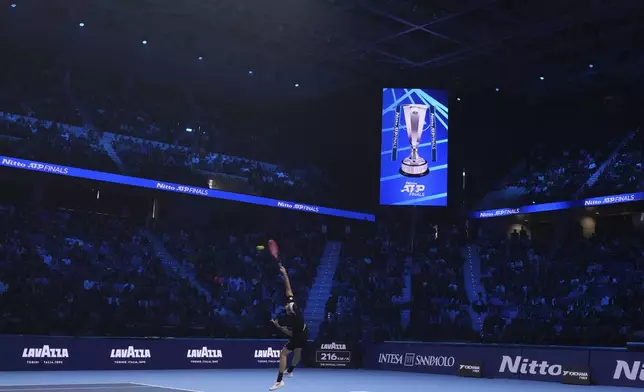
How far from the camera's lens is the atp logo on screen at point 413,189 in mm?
38219

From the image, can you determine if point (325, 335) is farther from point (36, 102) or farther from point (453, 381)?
point (36, 102)

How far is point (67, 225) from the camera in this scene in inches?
1341

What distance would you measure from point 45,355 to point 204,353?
217 inches

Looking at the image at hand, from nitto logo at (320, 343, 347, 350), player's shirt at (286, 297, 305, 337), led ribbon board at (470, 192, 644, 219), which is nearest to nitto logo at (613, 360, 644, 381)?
player's shirt at (286, 297, 305, 337)

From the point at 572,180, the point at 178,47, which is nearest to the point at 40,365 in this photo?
the point at 178,47

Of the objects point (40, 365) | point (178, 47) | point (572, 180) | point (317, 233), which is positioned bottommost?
point (40, 365)

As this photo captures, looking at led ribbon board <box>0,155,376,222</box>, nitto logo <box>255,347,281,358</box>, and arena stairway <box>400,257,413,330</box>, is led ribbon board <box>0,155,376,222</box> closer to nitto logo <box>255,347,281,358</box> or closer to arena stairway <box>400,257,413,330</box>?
arena stairway <box>400,257,413,330</box>

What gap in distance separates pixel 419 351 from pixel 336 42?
1677 centimetres

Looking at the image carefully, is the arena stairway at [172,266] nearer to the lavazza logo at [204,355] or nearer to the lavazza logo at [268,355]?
the lavazza logo at [268,355]

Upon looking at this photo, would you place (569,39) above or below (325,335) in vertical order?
above

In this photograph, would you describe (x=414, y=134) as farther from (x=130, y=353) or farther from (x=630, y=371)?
(x=630, y=371)

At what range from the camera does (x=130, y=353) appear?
24766 millimetres

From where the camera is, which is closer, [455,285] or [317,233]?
[455,285]

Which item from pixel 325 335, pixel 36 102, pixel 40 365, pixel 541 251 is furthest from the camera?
pixel 541 251
